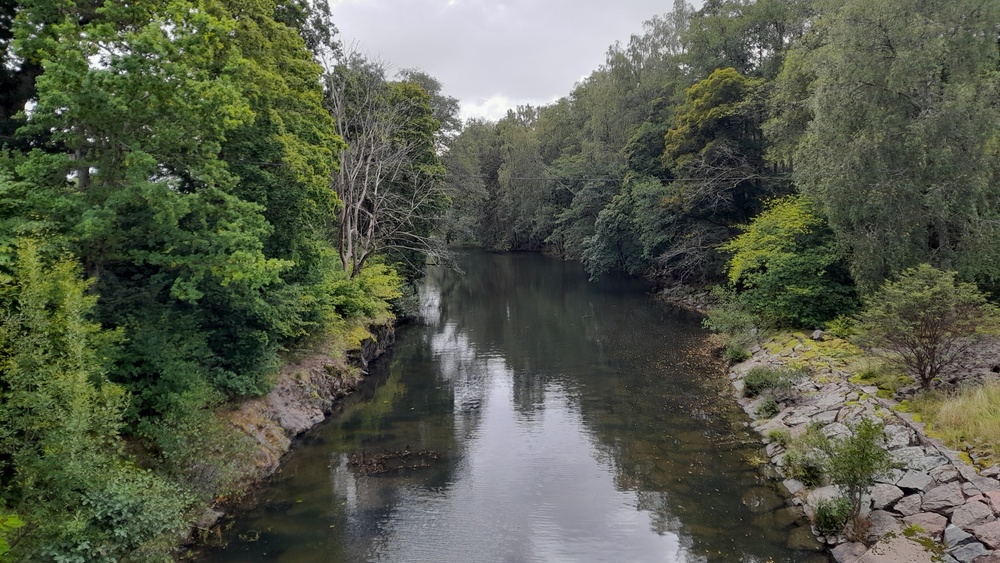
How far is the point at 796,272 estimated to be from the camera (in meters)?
18.8

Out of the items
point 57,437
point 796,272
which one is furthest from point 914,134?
point 57,437

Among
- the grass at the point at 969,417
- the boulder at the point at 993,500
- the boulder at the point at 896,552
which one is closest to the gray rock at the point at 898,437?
the grass at the point at 969,417

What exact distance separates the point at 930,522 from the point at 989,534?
808mm

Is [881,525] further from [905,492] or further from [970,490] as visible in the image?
[970,490]

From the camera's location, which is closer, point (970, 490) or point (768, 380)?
point (970, 490)

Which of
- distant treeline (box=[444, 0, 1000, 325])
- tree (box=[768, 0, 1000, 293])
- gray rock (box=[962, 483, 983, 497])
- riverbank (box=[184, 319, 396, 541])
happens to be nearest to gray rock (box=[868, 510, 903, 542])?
gray rock (box=[962, 483, 983, 497])

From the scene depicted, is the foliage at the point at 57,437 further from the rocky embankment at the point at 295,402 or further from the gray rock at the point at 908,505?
the gray rock at the point at 908,505

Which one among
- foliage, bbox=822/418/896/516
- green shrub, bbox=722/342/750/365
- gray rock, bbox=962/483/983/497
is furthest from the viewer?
green shrub, bbox=722/342/750/365

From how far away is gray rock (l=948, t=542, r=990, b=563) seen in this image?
23.2 feet

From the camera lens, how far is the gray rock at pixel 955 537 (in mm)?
7359

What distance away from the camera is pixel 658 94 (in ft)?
129

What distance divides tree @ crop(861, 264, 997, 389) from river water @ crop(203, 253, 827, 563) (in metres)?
3.77

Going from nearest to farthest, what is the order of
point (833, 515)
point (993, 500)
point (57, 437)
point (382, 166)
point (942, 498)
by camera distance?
point (57, 437) → point (993, 500) → point (942, 498) → point (833, 515) → point (382, 166)

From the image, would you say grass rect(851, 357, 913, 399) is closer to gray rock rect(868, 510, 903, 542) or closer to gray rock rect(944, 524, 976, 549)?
gray rock rect(868, 510, 903, 542)
